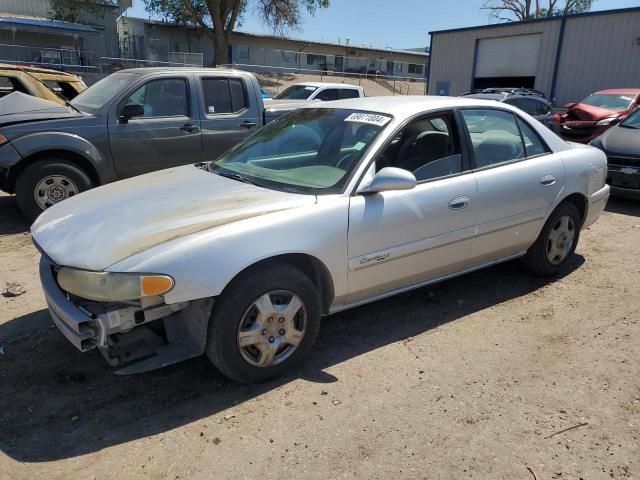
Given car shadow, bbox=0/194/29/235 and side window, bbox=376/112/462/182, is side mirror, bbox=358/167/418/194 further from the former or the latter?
car shadow, bbox=0/194/29/235

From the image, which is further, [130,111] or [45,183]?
Answer: [130,111]

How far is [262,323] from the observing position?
9.62ft

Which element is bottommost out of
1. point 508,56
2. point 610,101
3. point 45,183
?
point 45,183

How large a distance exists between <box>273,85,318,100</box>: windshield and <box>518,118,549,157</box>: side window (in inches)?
339

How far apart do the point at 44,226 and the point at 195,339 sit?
4.08 feet

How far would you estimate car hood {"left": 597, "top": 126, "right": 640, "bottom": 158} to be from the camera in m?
7.73

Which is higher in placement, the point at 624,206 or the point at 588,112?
the point at 588,112

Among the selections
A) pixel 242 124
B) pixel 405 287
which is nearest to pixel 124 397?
pixel 405 287

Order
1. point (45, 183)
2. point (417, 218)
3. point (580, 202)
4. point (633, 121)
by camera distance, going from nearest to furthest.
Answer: point (417, 218)
point (580, 202)
point (45, 183)
point (633, 121)

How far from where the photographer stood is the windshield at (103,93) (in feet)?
20.8

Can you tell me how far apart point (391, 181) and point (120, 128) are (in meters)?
4.29

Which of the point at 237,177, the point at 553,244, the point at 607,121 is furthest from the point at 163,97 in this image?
the point at 607,121

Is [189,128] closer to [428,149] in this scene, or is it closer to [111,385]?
[428,149]

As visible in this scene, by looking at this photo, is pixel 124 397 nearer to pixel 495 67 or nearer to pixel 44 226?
pixel 44 226
